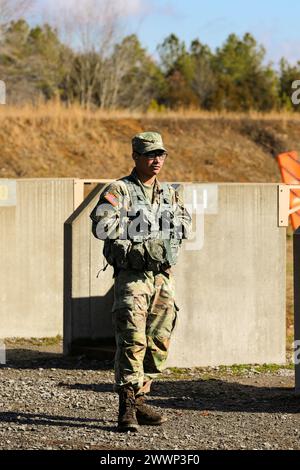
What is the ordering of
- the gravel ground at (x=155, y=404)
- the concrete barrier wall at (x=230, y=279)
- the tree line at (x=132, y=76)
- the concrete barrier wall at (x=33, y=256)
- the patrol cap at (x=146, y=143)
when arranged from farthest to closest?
1. the tree line at (x=132, y=76)
2. the concrete barrier wall at (x=33, y=256)
3. the concrete barrier wall at (x=230, y=279)
4. the patrol cap at (x=146, y=143)
5. the gravel ground at (x=155, y=404)

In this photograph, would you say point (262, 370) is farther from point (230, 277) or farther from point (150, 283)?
point (150, 283)

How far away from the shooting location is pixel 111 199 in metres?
7.86

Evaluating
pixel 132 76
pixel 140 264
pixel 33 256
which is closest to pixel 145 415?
pixel 140 264

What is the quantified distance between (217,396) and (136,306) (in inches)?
83.6

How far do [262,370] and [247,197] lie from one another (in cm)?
170

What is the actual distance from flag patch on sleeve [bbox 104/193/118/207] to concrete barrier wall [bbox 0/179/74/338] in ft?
19.3

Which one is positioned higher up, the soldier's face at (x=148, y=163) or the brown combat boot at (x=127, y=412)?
the soldier's face at (x=148, y=163)

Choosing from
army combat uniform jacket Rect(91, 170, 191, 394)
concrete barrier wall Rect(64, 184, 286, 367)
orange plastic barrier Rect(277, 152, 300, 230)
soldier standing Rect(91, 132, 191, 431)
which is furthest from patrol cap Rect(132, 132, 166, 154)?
orange plastic barrier Rect(277, 152, 300, 230)

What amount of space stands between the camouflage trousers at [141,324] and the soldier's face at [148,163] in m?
0.69

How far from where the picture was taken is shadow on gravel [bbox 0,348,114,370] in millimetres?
11406

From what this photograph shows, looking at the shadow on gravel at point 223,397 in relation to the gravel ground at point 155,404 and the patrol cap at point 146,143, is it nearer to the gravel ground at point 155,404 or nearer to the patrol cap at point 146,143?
the gravel ground at point 155,404

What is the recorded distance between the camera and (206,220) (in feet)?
36.8

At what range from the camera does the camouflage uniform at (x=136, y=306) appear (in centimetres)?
778

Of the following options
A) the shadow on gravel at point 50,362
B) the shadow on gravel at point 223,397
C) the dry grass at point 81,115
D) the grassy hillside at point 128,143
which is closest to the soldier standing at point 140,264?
the shadow on gravel at point 223,397
